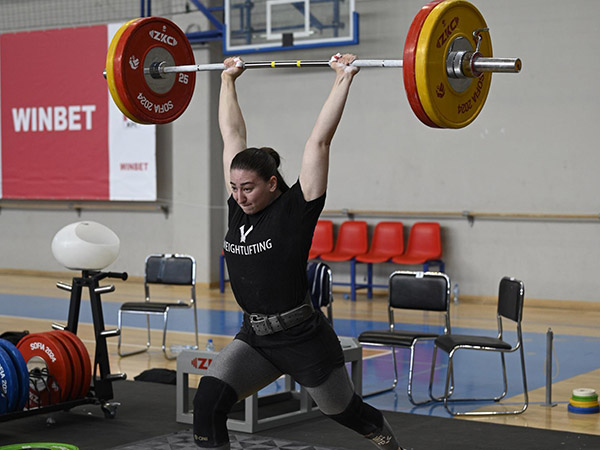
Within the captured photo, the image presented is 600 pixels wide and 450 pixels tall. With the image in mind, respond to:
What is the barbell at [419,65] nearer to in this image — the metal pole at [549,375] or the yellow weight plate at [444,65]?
the yellow weight plate at [444,65]

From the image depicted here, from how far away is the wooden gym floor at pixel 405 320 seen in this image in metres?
4.70

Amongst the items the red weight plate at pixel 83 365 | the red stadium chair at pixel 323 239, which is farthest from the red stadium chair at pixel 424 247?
the red weight plate at pixel 83 365

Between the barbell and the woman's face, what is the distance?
1.69 ft

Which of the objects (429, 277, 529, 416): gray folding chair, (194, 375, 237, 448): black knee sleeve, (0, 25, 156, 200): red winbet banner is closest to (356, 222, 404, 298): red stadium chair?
(0, 25, 156, 200): red winbet banner

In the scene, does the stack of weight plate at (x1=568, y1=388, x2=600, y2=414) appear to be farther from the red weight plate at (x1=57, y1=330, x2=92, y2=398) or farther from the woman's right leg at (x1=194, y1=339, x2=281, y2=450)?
the red weight plate at (x1=57, y1=330, x2=92, y2=398)

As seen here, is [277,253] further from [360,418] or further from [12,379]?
[12,379]

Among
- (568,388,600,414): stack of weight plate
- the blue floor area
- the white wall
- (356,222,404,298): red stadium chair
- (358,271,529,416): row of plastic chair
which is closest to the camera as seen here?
(568,388,600,414): stack of weight plate

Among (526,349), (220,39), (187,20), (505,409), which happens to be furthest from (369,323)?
(187,20)

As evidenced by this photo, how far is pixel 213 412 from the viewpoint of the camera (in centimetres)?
285

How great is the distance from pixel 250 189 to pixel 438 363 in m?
3.30

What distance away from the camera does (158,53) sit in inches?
153

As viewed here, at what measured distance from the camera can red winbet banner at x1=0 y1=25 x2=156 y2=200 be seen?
33.2 feet

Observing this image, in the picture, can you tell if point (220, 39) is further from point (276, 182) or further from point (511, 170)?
point (276, 182)

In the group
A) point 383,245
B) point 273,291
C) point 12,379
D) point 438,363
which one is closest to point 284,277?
point 273,291
